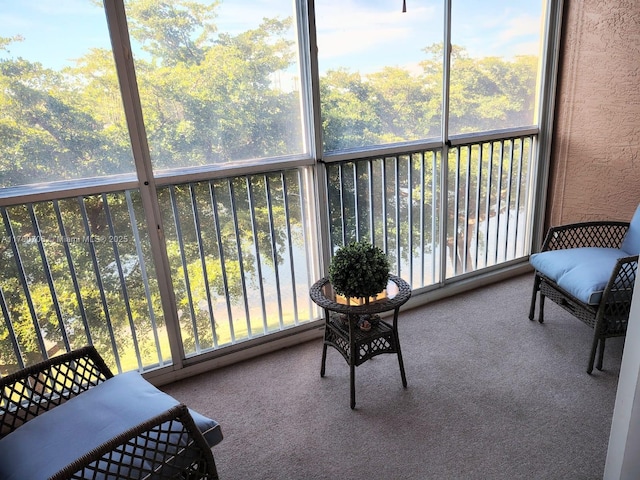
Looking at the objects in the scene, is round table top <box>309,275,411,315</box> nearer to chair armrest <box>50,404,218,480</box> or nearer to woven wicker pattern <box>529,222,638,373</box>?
chair armrest <box>50,404,218,480</box>

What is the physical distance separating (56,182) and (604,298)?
2.54 m

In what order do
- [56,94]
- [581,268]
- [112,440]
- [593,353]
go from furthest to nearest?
[581,268] < [593,353] < [56,94] < [112,440]

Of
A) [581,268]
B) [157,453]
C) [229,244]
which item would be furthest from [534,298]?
[157,453]

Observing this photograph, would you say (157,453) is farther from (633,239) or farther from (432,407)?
(633,239)

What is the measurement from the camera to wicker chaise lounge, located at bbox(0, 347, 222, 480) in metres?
1.25

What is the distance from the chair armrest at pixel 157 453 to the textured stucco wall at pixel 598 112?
9.48 feet

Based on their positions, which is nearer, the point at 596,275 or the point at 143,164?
the point at 143,164

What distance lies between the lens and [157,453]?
131cm

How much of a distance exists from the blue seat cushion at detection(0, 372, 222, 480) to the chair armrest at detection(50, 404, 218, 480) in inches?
2.7

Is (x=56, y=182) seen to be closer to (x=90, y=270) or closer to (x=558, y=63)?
(x=90, y=270)

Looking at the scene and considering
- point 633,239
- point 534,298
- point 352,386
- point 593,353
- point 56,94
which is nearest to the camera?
point 56,94

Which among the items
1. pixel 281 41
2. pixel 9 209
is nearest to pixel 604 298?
pixel 281 41

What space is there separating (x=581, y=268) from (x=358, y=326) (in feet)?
3.97

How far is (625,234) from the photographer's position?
263 cm
